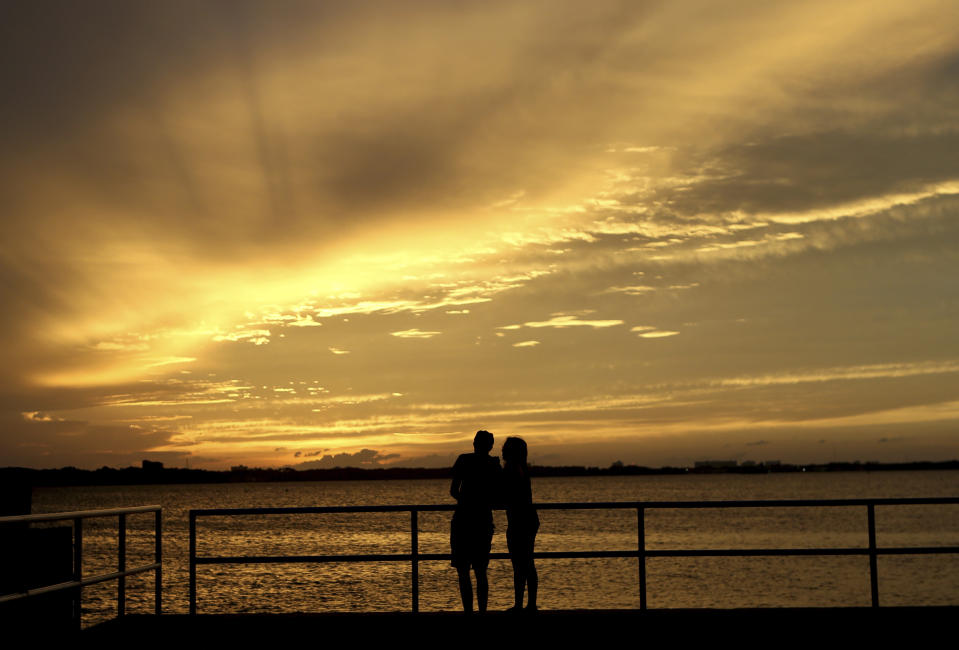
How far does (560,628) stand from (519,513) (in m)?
1.17

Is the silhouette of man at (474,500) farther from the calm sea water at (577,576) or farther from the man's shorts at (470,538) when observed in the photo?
the calm sea water at (577,576)

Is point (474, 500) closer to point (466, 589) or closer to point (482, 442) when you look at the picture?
point (482, 442)

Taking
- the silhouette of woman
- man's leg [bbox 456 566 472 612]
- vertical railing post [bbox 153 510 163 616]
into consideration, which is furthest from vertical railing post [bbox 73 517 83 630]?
the silhouette of woman

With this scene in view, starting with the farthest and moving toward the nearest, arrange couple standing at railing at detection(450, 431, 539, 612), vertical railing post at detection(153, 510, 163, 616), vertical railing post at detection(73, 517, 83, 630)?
couple standing at railing at detection(450, 431, 539, 612) < vertical railing post at detection(153, 510, 163, 616) < vertical railing post at detection(73, 517, 83, 630)

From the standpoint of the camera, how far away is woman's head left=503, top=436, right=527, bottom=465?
1016 centimetres

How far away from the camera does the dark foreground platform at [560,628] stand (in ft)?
30.3

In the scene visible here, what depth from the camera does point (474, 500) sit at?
9938 mm

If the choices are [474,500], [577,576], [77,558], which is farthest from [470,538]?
[577,576]

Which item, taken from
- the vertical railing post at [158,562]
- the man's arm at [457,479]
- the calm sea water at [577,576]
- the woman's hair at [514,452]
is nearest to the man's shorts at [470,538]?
the man's arm at [457,479]

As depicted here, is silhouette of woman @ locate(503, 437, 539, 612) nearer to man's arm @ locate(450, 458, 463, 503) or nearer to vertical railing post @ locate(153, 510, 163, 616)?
man's arm @ locate(450, 458, 463, 503)

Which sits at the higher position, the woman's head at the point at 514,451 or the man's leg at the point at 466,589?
the woman's head at the point at 514,451

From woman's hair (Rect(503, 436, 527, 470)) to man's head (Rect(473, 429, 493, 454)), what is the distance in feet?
0.72

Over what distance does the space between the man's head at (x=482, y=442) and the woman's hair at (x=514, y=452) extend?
22 centimetres

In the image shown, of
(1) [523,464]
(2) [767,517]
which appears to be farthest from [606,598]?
(2) [767,517]
